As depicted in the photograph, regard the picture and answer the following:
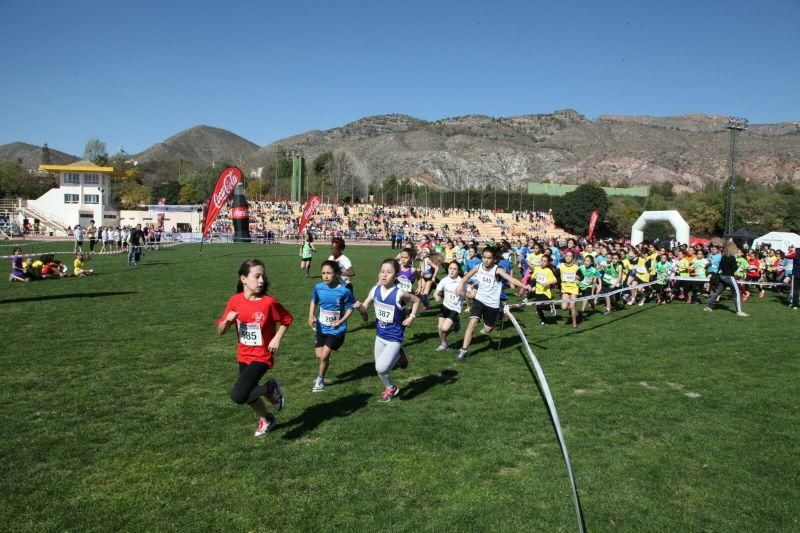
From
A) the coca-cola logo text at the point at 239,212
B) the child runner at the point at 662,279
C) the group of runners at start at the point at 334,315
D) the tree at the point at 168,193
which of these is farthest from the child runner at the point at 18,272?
the tree at the point at 168,193

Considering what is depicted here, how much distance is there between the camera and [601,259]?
623 inches

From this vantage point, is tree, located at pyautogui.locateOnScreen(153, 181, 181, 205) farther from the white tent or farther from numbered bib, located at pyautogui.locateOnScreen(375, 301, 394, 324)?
numbered bib, located at pyautogui.locateOnScreen(375, 301, 394, 324)

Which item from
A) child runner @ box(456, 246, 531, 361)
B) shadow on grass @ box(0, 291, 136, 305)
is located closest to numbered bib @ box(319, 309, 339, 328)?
child runner @ box(456, 246, 531, 361)

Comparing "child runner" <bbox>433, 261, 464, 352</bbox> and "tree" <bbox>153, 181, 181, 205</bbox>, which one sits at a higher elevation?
"tree" <bbox>153, 181, 181, 205</bbox>

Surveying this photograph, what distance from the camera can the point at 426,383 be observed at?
778 centimetres

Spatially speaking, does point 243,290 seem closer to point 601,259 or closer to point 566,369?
point 566,369

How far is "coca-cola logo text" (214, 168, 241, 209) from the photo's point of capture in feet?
72.9

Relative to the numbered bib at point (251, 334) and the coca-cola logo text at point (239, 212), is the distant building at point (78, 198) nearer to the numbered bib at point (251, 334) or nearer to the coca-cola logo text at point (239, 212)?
the coca-cola logo text at point (239, 212)

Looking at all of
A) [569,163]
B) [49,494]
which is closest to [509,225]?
[49,494]

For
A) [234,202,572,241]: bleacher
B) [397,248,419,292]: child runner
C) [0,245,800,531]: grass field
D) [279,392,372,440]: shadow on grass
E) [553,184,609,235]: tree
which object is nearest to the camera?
[0,245,800,531]: grass field

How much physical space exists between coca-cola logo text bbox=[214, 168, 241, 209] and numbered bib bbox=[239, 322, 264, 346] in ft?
58.6

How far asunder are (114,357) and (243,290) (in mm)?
4240

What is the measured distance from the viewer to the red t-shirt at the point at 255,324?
545 centimetres

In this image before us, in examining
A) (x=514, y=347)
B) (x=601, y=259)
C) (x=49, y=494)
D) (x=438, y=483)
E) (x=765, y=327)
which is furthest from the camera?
(x=601, y=259)
